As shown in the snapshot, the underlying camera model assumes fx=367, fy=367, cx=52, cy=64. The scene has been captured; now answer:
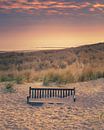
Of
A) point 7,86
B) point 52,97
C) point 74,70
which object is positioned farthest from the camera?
point 74,70

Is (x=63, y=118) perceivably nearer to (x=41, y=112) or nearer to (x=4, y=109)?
(x=41, y=112)

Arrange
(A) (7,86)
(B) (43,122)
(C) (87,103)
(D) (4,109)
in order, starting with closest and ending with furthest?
(B) (43,122)
(D) (4,109)
(C) (87,103)
(A) (7,86)

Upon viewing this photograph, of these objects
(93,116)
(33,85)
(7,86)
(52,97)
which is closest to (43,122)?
(93,116)

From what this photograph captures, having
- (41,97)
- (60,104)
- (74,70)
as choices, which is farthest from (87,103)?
(74,70)

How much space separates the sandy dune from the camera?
9.61 m

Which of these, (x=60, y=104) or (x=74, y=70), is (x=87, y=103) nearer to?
(x=60, y=104)

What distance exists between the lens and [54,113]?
439 inches

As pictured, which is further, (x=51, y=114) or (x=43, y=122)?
(x=51, y=114)

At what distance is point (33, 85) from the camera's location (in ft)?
54.2

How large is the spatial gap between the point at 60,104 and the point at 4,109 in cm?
191

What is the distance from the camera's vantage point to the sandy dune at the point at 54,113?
9609 mm

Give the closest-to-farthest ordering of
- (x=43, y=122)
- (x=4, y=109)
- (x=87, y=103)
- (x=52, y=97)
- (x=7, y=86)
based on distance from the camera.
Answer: (x=43, y=122) → (x=4, y=109) → (x=87, y=103) → (x=52, y=97) → (x=7, y=86)

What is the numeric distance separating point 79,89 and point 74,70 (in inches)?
169

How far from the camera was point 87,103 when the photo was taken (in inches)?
495
